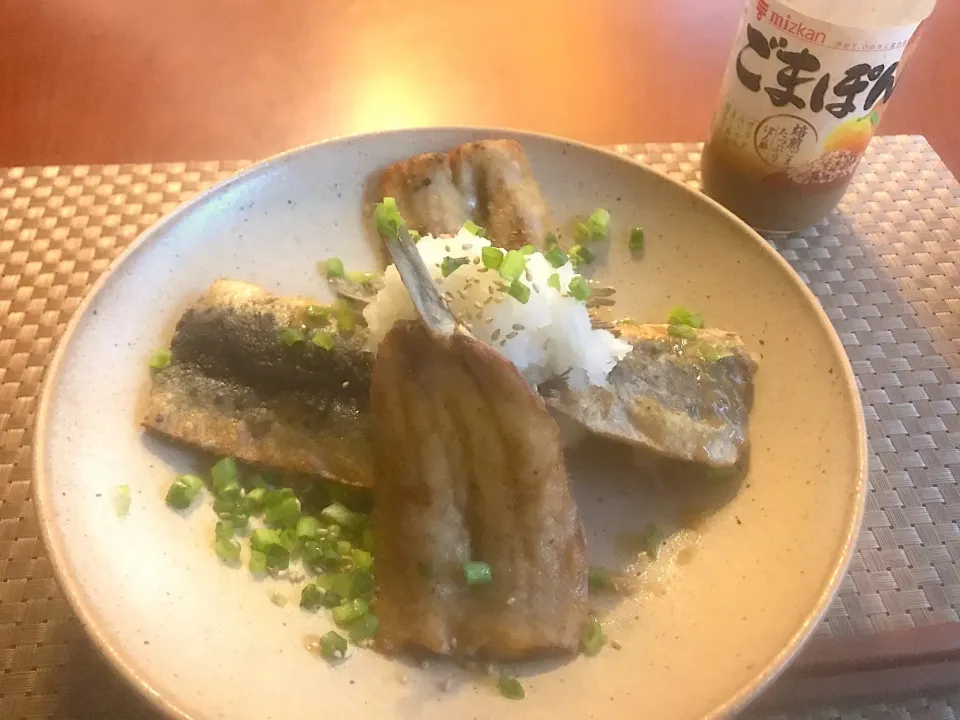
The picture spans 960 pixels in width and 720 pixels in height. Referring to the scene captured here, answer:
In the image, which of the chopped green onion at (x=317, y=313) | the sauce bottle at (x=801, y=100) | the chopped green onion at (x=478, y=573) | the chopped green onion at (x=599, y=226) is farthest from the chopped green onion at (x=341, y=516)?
the sauce bottle at (x=801, y=100)

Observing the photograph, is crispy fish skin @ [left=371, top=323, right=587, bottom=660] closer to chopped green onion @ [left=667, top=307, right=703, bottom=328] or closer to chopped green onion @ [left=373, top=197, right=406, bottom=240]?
chopped green onion @ [left=373, top=197, right=406, bottom=240]

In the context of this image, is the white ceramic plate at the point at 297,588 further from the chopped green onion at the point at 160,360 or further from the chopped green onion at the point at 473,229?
the chopped green onion at the point at 473,229

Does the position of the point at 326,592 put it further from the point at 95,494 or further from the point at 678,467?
the point at 678,467

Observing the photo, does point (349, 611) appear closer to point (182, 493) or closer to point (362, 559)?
point (362, 559)

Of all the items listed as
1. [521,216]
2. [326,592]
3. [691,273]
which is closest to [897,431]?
[691,273]

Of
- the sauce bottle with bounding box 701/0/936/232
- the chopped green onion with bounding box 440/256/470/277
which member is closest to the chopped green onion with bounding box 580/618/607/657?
the chopped green onion with bounding box 440/256/470/277

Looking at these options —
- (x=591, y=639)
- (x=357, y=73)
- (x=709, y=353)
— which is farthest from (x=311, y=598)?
(x=357, y=73)
